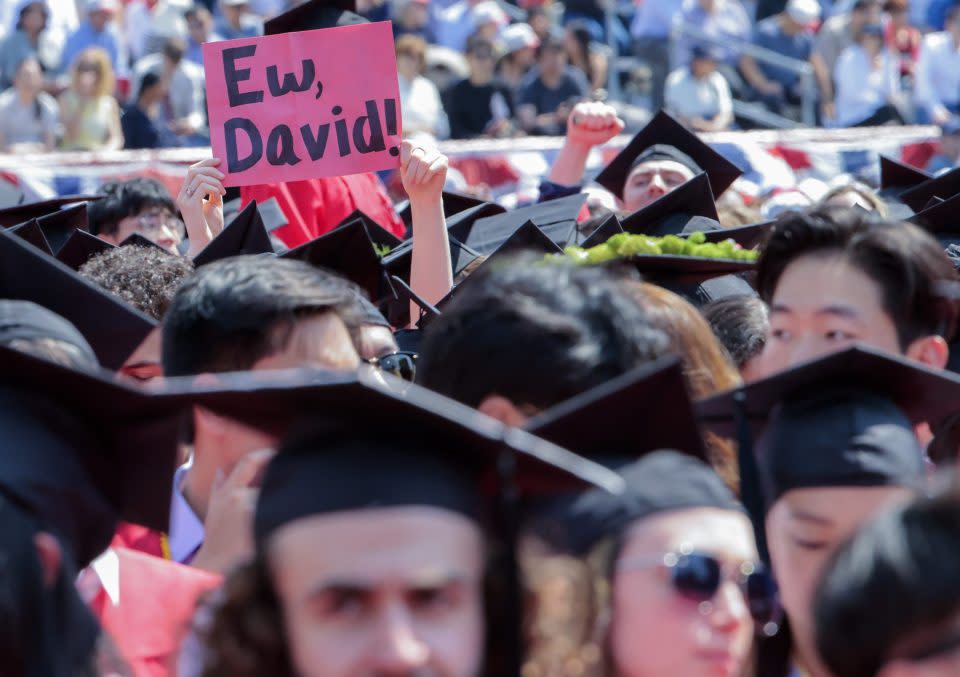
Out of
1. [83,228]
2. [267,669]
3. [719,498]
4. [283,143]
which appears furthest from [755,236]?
[267,669]

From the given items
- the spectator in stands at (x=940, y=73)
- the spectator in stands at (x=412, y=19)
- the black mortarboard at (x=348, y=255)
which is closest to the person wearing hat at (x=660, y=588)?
the black mortarboard at (x=348, y=255)

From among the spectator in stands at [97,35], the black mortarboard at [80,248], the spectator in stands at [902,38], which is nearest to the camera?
the black mortarboard at [80,248]

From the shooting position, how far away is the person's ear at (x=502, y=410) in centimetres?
276

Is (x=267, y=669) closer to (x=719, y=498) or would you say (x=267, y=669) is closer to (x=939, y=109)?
(x=719, y=498)

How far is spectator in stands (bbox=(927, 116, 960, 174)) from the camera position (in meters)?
11.8

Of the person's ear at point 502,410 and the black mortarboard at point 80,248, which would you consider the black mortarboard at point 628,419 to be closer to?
the person's ear at point 502,410

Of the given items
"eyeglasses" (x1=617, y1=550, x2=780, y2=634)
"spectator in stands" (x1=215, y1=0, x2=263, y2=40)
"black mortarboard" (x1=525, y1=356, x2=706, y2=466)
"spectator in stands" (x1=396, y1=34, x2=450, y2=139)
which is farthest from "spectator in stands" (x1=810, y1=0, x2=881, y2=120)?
"eyeglasses" (x1=617, y1=550, x2=780, y2=634)

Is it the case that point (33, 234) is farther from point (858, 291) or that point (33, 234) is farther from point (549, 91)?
point (549, 91)

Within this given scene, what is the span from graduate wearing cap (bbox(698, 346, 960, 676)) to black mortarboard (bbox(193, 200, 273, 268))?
225 centimetres

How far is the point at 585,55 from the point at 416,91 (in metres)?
2.04

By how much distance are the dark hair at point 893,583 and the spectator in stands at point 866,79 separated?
12.7m

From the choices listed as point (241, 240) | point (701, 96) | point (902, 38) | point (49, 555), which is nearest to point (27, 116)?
point (701, 96)

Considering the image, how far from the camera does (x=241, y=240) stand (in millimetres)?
4957

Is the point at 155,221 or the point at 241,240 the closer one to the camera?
the point at 241,240
